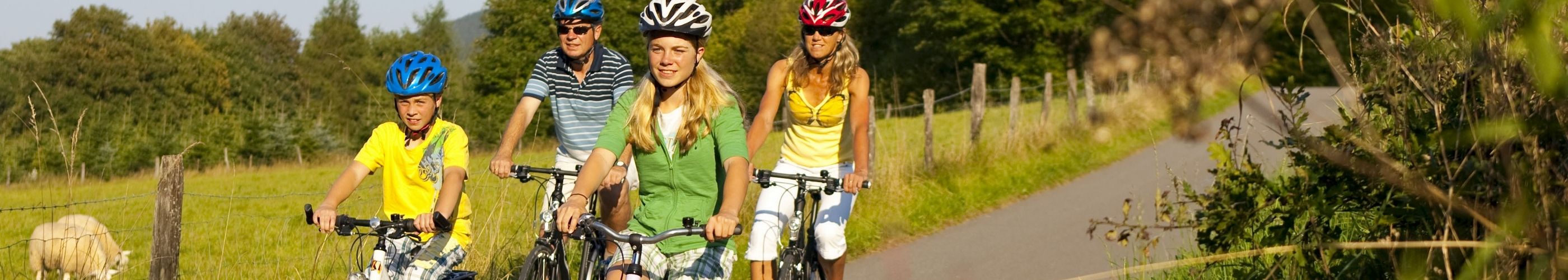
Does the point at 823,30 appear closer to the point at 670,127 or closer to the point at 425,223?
the point at 670,127

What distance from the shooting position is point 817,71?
5.54 meters

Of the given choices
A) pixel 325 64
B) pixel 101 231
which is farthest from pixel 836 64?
pixel 325 64

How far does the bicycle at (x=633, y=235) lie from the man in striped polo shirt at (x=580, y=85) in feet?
7.55

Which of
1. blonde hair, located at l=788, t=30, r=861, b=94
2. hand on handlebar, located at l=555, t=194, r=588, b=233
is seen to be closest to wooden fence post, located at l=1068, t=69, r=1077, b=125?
blonde hair, located at l=788, t=30, r=861, b=94

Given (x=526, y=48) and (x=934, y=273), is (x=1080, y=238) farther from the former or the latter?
(x=526, y=48)

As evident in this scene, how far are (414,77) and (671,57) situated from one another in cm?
112

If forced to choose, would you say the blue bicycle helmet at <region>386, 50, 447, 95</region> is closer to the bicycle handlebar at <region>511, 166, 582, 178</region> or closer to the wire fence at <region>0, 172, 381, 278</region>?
the bicycle handlebar at <region>511, 166, 582, 178</region>

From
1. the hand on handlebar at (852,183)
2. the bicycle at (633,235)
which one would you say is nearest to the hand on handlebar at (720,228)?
the bicycle at (633,235)

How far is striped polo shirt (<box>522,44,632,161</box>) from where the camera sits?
6.33m

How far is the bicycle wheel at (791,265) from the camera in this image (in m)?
5.08

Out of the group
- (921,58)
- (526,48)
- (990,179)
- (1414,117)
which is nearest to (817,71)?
(1414,117)

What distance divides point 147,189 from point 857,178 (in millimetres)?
26268

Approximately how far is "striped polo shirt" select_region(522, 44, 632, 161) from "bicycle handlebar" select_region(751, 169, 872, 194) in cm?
153

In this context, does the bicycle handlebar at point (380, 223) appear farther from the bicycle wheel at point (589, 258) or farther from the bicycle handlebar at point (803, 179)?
the bicycle handlebar at point (803, 179)
